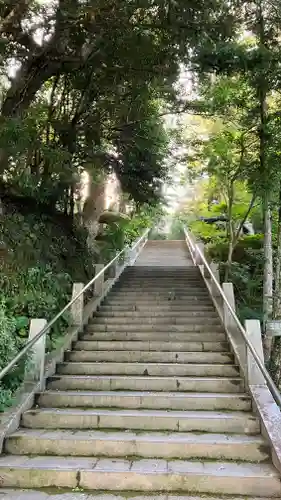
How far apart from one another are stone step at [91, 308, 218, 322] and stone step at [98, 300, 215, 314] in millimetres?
51

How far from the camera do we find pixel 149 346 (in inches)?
256

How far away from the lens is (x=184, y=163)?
1151cm

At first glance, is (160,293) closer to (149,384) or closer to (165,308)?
(165,308)

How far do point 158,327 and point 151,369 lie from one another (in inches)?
56.4

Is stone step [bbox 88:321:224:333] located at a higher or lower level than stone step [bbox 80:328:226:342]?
higher

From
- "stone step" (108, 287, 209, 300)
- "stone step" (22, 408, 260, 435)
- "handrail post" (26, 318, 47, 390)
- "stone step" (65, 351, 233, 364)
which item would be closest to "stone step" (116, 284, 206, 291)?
"stone step" (108, 287, 209, 300)

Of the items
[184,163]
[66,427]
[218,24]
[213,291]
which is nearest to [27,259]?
[66,427]

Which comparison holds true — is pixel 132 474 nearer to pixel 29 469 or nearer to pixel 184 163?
pixel 29 469

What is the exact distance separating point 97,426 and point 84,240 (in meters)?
5.54

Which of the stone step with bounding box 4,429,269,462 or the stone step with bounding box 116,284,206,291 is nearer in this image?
the stone step with bounding box 4,429,269,462

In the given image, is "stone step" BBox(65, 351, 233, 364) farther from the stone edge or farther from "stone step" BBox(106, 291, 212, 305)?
"stone step" BBox(106, 291, 212, 305)

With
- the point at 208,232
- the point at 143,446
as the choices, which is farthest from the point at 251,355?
the point at 208,232

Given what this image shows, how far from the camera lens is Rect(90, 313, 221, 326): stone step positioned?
24.3ft

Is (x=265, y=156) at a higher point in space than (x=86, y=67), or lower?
lower
